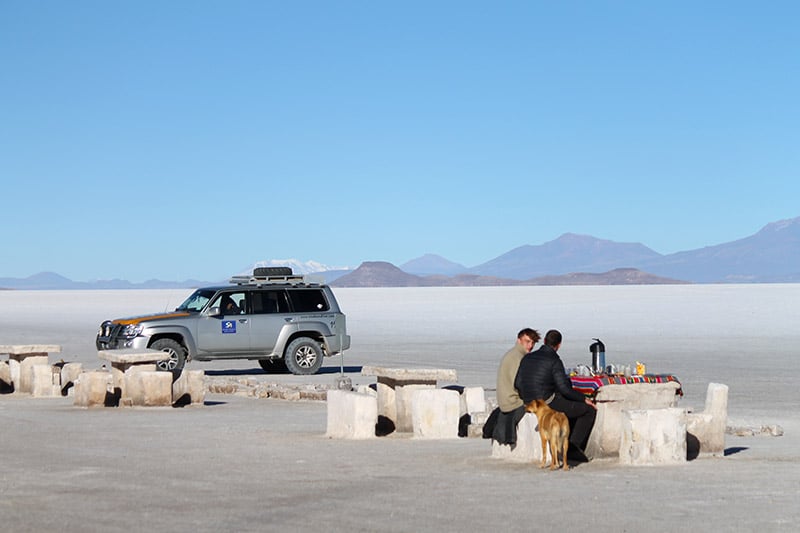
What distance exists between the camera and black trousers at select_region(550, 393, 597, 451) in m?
12.7

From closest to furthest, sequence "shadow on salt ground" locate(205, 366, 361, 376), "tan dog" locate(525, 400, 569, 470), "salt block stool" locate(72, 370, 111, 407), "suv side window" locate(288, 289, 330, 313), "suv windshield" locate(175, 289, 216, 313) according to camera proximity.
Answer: "tan dog" locate(525, 400, 569, 470) < "salt block stool" locate(72, 370, 111, 407) < "suv windshield" locate(175, 289, 216, 313) < "suv side window" locate(288, 289, 330, 313) < "shadow on salt ground" locate(205, 366, 361, 376)

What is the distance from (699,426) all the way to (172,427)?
7.09 m

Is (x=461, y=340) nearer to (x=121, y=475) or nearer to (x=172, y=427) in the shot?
(x=172, y=427)

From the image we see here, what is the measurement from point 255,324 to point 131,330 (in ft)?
8.51

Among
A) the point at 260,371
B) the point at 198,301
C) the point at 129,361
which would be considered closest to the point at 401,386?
the point at 129,361

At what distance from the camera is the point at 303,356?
89.7ft

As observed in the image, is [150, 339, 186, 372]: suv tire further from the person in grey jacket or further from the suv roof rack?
the person in grey jacket

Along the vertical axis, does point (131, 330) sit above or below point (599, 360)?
above

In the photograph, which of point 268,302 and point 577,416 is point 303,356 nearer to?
point 268,302

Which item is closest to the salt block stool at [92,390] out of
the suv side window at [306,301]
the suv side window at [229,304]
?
the suv side window at [229,304]

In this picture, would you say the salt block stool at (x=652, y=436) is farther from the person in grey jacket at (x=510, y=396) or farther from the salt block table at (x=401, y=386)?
the salt block table at (x=401, y=386)

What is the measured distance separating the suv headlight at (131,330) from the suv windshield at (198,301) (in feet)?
4.29

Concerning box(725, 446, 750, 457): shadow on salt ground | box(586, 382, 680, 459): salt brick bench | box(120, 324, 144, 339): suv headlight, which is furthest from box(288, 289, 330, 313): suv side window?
box(586, 382, 680, 459): salt brick bench

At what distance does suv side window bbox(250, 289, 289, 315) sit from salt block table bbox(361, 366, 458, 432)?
11.1 metres
